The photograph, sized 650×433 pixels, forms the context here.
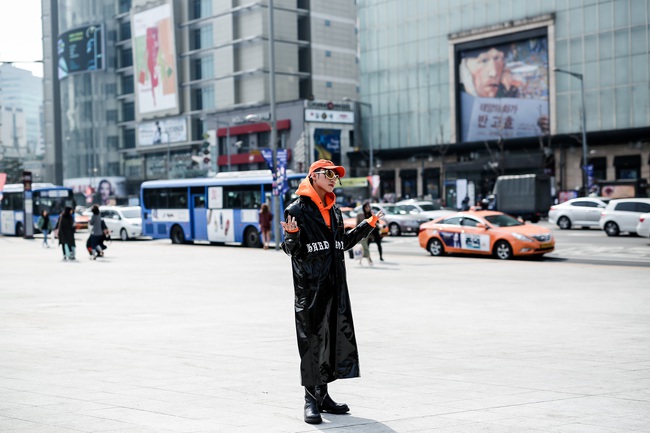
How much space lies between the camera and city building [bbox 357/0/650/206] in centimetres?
6209

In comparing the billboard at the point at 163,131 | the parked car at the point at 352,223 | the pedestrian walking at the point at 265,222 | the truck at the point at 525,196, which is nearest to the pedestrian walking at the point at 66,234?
the pedestrian walking at the point at 265,222

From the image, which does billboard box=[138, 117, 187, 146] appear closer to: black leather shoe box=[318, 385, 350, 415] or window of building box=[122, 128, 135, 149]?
window of building box=[122, 128, 135, 149]

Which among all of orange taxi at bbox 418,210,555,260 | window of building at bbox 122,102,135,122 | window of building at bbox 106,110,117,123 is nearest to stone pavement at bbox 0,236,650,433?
orange taxi at bbox 418,210,555,260

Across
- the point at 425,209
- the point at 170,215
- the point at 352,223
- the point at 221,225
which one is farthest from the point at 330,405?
the point at 425,209

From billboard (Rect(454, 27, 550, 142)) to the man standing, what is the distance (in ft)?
202

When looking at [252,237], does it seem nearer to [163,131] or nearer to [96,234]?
[96,234]

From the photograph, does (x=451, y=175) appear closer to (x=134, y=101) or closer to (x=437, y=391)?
(x=134, y=101)

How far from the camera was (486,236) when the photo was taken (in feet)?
83.4

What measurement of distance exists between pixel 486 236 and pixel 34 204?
3196 centimetres

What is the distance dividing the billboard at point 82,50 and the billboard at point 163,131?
13.9m

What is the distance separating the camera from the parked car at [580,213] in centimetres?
3950

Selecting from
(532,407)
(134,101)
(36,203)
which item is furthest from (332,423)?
(134,101)

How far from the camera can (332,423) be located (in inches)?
242

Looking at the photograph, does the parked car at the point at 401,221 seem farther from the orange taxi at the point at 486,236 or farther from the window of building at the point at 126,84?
the window of building at the point at 126,84
